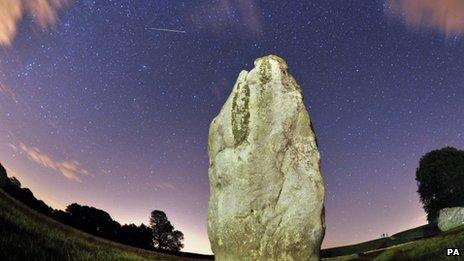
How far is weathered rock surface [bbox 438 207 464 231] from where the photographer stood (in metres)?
56.7

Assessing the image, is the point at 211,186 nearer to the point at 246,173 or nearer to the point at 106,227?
the point at 246,173

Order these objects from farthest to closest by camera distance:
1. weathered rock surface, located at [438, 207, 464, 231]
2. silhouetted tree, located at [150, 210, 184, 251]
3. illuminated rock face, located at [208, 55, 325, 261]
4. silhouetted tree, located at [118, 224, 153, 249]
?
silhouetted tree, located at [150, 210, 184, 251] < silhouetted tree, located at [118, 224, 153, 249] < weathered rock surface, located at [438, 207, 464, 231] < illuminated rock face, located at [208, 55, 325, 261]

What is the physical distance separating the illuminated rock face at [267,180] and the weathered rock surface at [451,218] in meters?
43.0

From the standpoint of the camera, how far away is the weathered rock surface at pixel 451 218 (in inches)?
2234

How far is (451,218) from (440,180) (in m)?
15.6

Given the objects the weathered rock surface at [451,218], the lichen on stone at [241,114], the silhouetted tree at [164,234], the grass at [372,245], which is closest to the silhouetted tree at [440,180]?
the grass at [372,245]

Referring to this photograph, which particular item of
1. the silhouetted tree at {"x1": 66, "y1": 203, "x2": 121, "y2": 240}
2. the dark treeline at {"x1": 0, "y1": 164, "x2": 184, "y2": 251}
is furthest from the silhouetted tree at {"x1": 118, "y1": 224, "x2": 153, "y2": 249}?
the silhouetted tree at {"x1": 66, "y1": 203, "x2": 121, "y2": 240}

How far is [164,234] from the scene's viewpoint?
89.2 meters

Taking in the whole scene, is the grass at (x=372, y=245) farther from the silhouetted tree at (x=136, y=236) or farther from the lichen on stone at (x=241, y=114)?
the lichen on stone at (x=241, y=114)

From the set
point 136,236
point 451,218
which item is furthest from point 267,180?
point 136,236

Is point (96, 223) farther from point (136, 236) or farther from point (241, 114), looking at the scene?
point (241, 114)

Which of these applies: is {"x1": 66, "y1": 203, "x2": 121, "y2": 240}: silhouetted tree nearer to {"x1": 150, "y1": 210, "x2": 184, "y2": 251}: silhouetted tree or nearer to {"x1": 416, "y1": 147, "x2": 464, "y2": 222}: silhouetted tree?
{"x1": 150, "y1": 210, "x2": 184, "y2": 251}: silhouetted tree

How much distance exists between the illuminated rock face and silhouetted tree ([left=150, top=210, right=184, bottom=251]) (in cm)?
6971

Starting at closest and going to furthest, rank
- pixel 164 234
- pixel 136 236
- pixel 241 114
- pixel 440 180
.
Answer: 1. pixel 241 114
2. pixel 440 180
3. pixel 136 236
4. pixel 164 234
